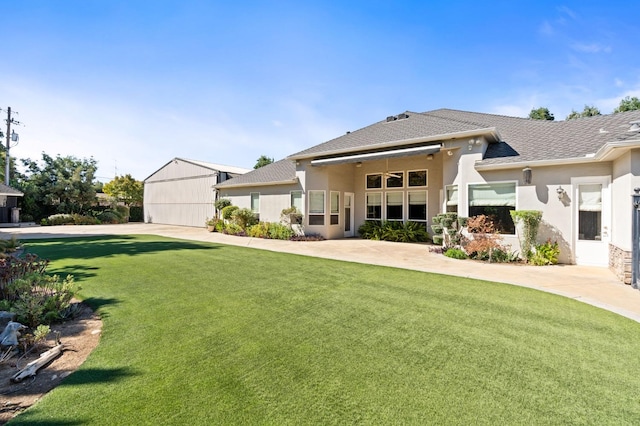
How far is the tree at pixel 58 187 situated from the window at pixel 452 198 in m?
32.9

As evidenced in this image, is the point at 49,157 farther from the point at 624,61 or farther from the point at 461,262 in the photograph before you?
the point at 624,61

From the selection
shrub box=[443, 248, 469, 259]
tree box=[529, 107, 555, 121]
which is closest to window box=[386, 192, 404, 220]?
shrub box=[443, 248, 469, 259]

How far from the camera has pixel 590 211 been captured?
356 inches

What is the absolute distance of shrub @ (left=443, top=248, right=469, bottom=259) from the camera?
33.9 ft

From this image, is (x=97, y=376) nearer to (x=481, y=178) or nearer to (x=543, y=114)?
(x=481, y=178)

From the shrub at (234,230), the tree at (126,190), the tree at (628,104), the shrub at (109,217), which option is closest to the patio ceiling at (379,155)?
the shrub at (234,230)

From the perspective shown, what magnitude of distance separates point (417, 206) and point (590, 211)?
7.15 meters

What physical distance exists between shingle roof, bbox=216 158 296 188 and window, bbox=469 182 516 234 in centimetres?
933

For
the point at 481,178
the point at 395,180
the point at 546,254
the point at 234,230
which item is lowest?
the point at 546,254

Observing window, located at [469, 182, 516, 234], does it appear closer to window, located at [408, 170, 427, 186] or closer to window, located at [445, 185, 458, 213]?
window, located at [445, 185, 458, 213]

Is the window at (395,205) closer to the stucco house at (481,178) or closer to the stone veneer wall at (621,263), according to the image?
the stucco house at (481,178)

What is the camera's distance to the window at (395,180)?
15.8 meters

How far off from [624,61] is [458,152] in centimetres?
936

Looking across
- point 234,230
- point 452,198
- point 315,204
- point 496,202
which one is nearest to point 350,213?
point 315,204
